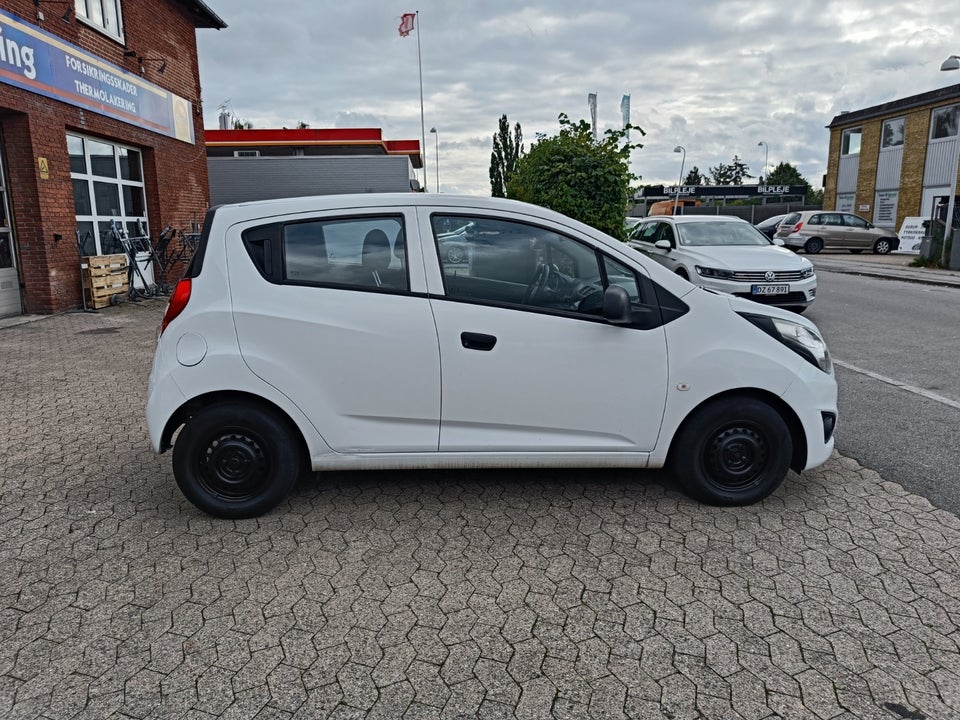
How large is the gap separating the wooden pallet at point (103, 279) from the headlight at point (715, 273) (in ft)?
32.7

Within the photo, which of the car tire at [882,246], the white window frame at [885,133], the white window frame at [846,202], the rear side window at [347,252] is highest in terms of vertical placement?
the white window frame at [885,133]

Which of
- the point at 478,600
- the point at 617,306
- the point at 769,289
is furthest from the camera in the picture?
the point at 769,289

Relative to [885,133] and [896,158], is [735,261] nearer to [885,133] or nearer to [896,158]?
[896,158]

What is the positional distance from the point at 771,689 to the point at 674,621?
478 mm

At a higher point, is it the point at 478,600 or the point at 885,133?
the point at 885,133

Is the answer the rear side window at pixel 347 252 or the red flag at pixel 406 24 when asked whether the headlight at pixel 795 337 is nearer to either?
the rear side window at pixel 347 252

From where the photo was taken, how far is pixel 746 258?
1105 cm

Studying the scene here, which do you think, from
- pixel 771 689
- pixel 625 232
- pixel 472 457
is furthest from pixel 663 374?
pixel 625 232

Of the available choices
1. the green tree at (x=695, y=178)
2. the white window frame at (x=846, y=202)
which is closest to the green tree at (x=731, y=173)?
the green tree at (x=695, y=178)

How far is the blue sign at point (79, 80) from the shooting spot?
10.6 metres

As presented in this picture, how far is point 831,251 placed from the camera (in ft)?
101

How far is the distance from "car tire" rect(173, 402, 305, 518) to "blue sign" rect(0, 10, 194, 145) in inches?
371

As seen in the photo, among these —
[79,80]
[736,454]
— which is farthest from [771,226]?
[736,454]

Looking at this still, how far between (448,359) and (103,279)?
11.1m
